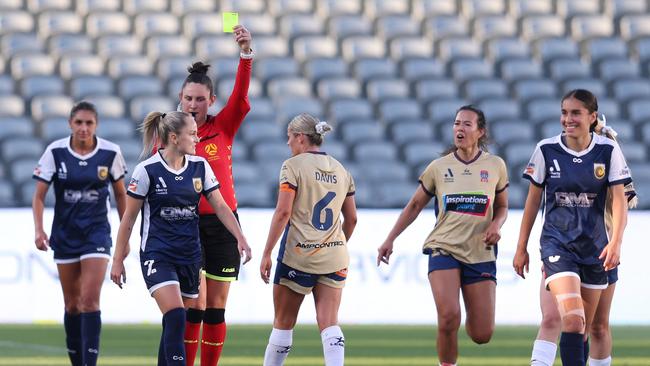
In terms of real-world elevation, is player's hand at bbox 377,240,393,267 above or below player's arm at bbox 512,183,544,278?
below

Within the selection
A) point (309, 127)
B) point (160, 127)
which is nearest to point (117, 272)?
point (160, 127)

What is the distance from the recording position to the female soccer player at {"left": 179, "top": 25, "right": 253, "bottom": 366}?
955 centimetres

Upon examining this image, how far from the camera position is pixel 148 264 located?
8781 mm

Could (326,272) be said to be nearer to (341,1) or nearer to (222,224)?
(222,224)

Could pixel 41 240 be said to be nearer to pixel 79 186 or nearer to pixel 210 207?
pixel 79 186

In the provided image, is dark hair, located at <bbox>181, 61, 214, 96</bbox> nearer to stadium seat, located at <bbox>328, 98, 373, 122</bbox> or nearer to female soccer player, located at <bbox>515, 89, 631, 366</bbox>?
female soccer player, located at <bbox>515, 89, 631, 366</bbox>

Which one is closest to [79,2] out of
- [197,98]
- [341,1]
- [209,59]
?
[209,59]

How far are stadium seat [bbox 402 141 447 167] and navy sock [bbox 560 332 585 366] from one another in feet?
37.7

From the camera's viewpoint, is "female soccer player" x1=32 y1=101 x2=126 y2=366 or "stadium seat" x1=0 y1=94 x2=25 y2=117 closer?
"female soccer player" x1=32 y1=101 x2=126 y2=366

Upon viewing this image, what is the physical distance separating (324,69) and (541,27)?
4456 millimetres

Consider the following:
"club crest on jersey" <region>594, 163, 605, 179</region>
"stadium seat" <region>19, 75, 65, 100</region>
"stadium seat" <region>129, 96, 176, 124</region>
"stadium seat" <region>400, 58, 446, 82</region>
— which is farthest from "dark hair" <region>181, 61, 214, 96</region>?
"stadium seat" <region>400, 58, 446, 82</region>

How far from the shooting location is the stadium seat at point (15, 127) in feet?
66.9

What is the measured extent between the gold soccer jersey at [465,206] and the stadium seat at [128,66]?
13.3 meters

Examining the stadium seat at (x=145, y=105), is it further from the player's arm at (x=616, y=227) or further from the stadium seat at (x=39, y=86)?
the player's arm at (x=616, y=227)
